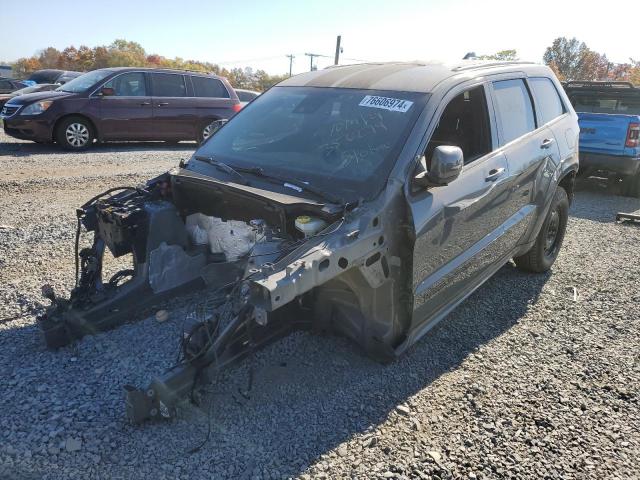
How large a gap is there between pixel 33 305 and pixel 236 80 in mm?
67320

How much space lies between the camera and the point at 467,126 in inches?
162

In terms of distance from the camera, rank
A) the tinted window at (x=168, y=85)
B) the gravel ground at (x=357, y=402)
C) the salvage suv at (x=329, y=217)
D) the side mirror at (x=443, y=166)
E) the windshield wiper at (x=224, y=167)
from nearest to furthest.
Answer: the gravel ground at (x=357, y=402)
the salvage suv at (x=329, y=217)
the side mirror at (x=443, y=166)
the windshield wiper at (x=224, y=167)
the tinted window at (x=168, y=85)

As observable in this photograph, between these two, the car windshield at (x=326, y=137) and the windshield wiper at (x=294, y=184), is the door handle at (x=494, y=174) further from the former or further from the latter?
the windshield wiper at (x=294, y=184)

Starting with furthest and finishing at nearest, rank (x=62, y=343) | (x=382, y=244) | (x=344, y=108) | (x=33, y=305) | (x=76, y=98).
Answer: (x=76, y=98)
(x=33, y=305)
(x=344, y=108)
(x=62, y=343)
(x=382, y=244)

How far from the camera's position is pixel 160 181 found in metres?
3.77

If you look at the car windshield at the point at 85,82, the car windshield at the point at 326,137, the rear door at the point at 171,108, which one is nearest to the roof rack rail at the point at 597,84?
the car windshield at the point at 326,137

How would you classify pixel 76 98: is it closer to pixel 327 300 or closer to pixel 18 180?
pixel 18 180

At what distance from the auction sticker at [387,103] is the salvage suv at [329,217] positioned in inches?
0.5

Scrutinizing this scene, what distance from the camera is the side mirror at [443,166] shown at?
298cm

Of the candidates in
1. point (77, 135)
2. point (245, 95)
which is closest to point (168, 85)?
point (77, 135)

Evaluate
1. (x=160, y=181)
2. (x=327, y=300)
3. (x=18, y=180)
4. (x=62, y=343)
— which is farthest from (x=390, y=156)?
(x=18, y=180)

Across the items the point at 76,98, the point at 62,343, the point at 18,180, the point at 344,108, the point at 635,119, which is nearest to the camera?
the point at 62,343

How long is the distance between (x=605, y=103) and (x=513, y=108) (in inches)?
288

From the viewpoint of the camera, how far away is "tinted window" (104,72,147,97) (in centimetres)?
1145
